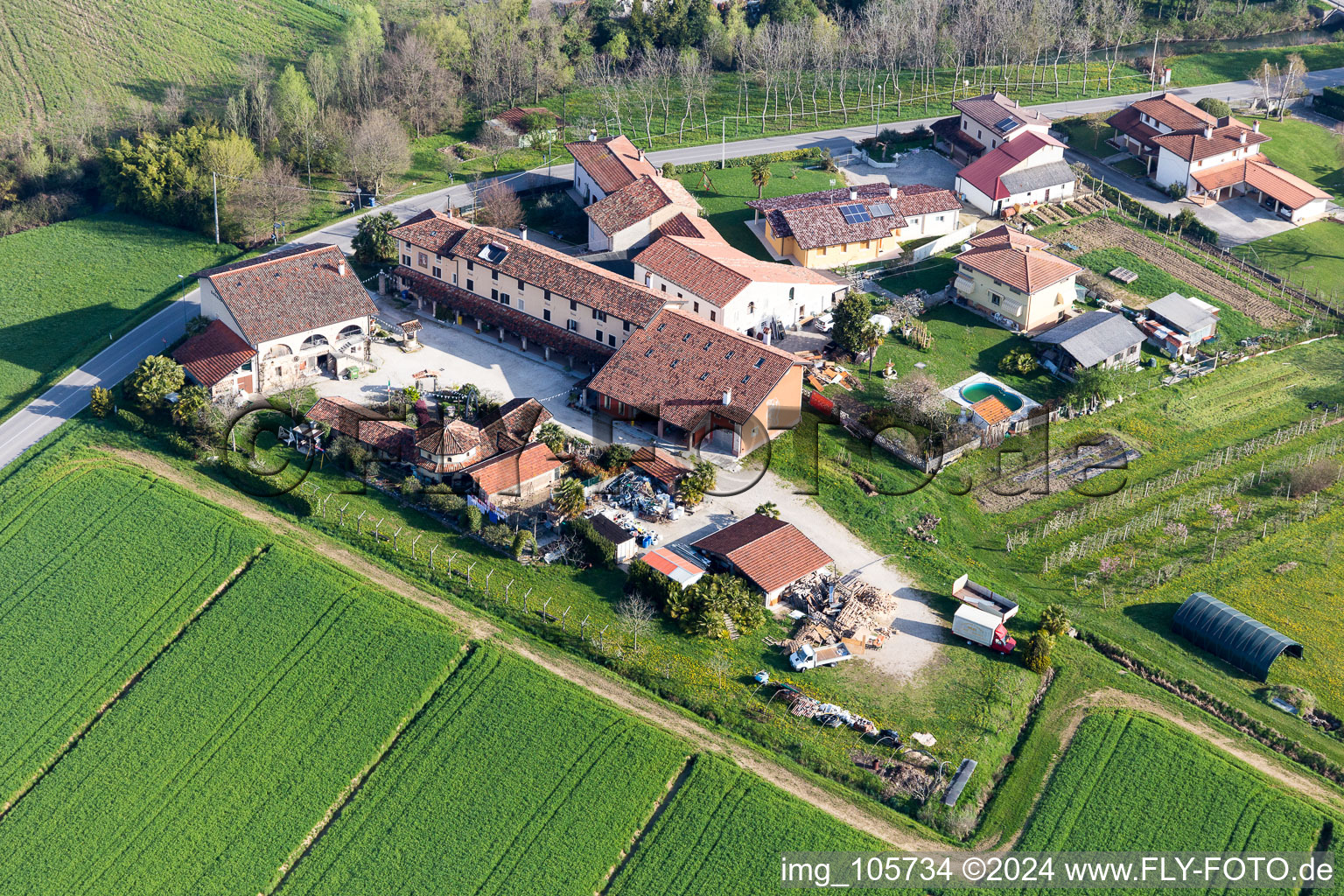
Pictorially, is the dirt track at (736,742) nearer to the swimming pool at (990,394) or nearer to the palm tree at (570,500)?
the palm tree at (570,500)

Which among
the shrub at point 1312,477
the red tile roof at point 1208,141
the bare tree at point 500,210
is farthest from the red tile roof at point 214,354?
the red tile roof at point 1208,141

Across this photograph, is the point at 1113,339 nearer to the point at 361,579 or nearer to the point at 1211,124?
the point at 1211,124

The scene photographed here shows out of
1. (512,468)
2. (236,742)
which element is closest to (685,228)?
(512,468)

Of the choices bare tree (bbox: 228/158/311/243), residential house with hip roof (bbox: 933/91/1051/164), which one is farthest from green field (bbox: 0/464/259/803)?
residential house with hip roof (bbox: 933/91/1051/164)

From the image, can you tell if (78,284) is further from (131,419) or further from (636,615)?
(636,615)

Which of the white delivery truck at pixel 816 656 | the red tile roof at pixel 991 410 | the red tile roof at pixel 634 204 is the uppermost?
the red tile roof at pixel 634 204

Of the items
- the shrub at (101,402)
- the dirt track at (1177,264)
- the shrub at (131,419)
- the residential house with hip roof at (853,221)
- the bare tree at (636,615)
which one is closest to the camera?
the bare tree at (636,615)

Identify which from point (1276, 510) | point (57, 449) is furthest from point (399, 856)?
point (1276, 510)
